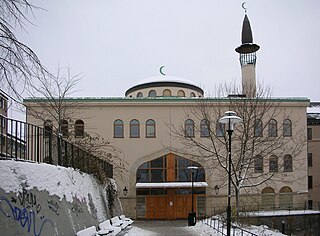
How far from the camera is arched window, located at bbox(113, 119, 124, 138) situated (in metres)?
45.6

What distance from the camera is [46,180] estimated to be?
1284 cm

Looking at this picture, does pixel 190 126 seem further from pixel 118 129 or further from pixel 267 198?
pixel 267 198

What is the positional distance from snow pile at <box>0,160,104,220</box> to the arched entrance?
80.4ft

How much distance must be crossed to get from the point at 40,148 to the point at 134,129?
31.4 m

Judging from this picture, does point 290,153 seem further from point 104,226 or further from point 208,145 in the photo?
point 104,226

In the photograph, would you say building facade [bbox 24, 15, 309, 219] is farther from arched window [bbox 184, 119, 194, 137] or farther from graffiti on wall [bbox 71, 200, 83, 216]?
graffiti on wall [bbox 71, 200, 83, 216]

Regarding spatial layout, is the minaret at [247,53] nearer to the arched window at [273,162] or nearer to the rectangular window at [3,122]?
the arched window at [273,162]

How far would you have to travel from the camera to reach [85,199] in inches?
717

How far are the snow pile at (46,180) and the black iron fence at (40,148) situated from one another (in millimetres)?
522

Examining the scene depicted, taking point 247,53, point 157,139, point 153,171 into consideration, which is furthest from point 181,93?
point 153,171

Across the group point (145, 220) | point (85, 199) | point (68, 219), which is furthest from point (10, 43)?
point (145, 220)

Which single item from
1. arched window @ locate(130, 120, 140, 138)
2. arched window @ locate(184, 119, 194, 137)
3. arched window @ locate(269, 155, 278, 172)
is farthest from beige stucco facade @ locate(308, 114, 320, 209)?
arched window @ locate(130, 120, 140, 138)

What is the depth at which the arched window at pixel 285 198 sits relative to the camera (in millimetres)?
45500

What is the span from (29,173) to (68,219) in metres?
3.17
